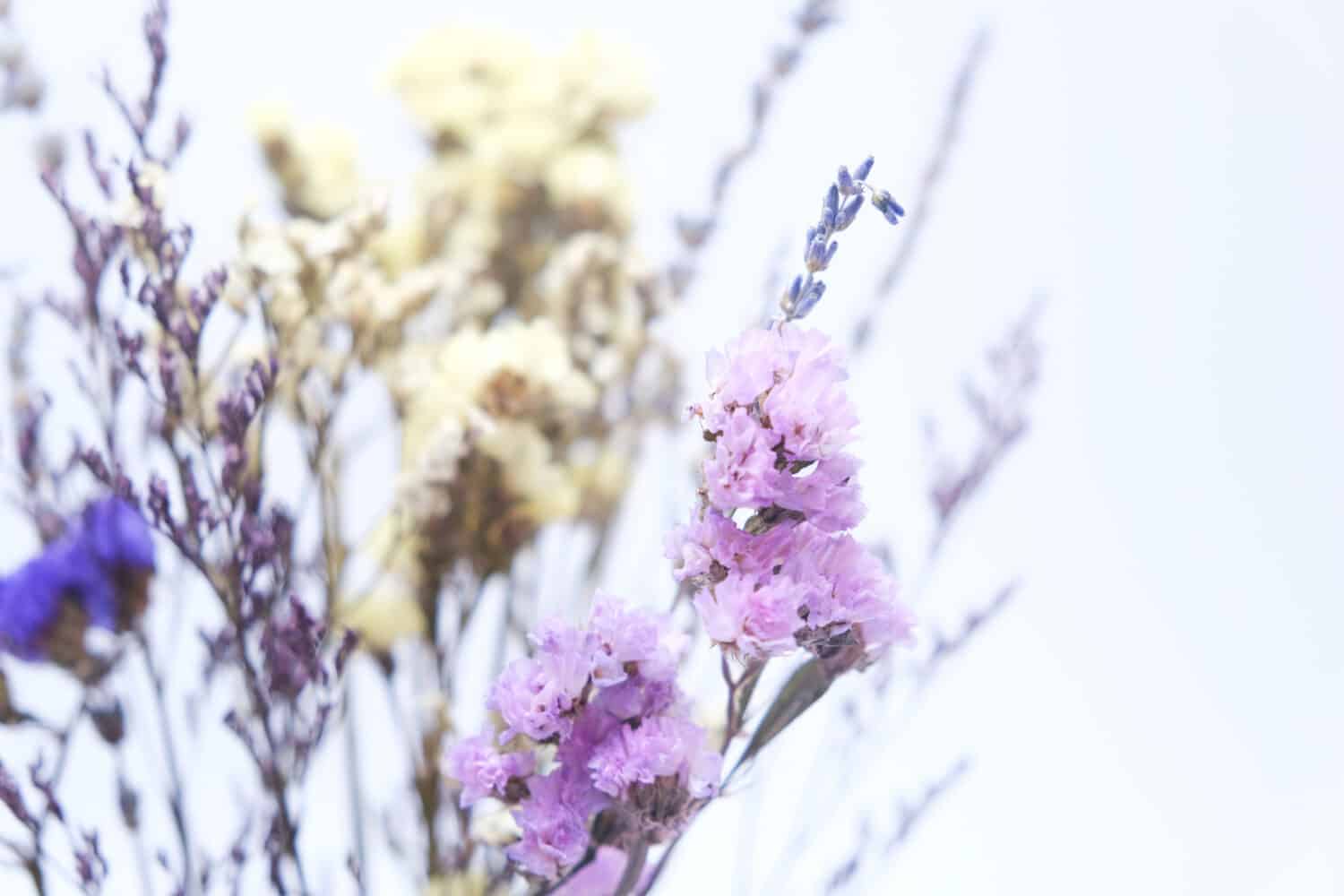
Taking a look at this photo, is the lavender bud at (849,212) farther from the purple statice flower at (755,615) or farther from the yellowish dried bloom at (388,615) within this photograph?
the yellowish dried bloom at (388,615)

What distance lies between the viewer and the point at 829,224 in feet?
1.02

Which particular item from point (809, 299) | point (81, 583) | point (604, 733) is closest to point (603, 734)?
point (604, 733)

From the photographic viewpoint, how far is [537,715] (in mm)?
319

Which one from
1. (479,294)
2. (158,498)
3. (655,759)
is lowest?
(655,759)

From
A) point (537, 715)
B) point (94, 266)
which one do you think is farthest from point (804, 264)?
point (94, 266)

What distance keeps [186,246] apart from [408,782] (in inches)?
8.6

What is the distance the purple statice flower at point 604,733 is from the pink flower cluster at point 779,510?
2cm

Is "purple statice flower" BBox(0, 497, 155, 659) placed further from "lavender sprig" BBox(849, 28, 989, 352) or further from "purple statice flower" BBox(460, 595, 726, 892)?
"lavender sprig" BBox(849, 28, 989, 352)

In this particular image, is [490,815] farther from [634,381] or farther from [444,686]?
[634,381]

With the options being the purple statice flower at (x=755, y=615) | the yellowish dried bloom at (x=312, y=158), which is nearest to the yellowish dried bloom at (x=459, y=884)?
the purple statice flower at (x=755, y=615)

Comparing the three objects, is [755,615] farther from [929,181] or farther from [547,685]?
[929,181]

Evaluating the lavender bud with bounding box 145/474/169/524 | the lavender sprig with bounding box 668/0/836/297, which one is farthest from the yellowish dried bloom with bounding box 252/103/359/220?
the lavender bud with bounding box 145/474/169/524

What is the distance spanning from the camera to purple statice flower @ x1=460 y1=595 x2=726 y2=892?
31 centimetres

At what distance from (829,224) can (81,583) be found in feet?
0.90
